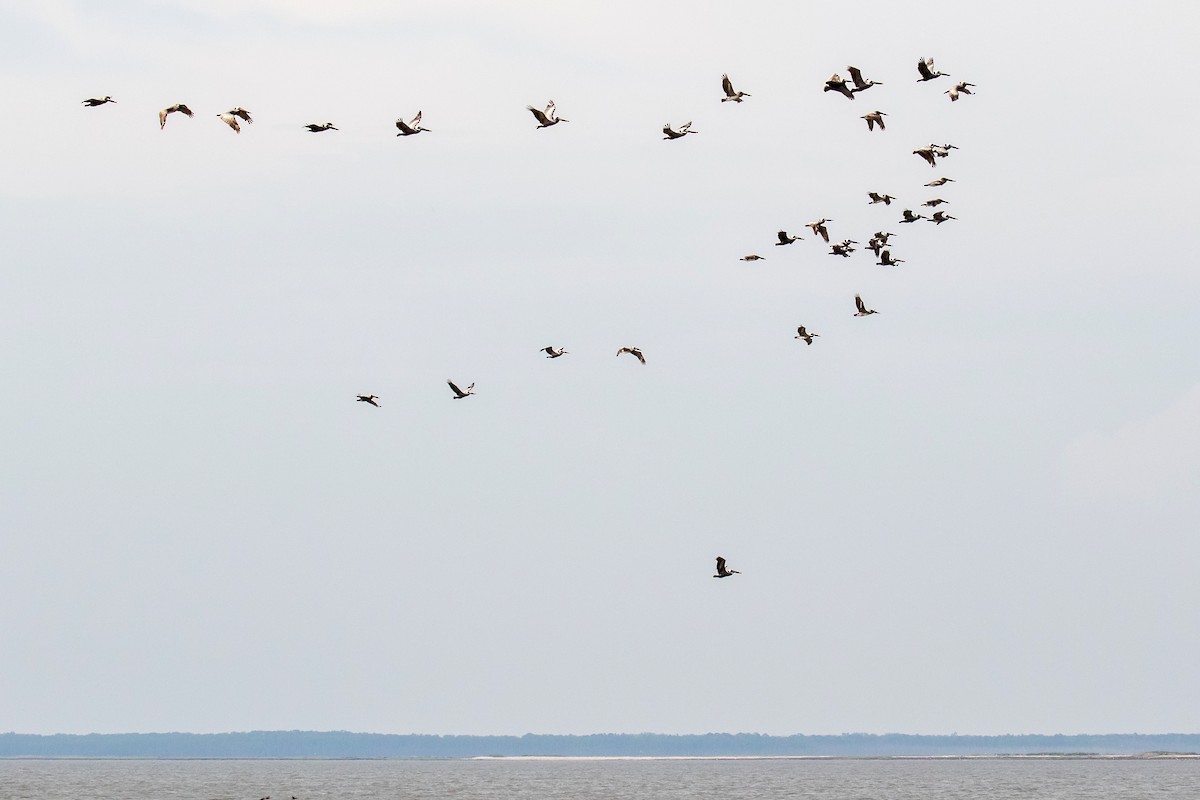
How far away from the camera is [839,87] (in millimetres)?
61688

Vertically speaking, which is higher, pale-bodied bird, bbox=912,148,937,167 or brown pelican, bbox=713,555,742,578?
pale-bodied bird, bbox=912,148,937,167

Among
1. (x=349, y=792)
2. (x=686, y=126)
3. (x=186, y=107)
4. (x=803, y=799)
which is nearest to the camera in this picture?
(x=186, y=107)

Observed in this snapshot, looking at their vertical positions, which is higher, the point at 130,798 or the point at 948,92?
the point at 948,92

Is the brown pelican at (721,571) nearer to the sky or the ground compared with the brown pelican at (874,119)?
nearer to the ground

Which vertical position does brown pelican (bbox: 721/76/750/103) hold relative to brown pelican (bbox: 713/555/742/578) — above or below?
above

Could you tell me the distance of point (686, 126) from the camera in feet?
218

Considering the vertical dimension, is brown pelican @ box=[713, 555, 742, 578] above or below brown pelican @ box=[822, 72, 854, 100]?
below

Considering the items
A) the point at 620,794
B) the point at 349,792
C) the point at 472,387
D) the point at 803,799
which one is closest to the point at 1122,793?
the point at 803,799

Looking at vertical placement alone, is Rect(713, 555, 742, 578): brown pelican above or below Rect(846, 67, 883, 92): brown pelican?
below

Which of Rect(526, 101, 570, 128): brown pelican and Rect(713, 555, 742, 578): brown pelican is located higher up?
Rect(526, 101, 570, 128): brown pelican

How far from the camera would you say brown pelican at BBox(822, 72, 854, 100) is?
6144cm

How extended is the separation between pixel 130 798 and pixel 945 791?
83.3 m

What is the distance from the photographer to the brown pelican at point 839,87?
Answer: 61438mm

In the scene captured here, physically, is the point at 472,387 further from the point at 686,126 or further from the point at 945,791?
the point at 945,791
